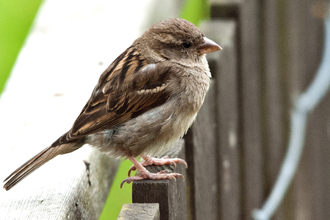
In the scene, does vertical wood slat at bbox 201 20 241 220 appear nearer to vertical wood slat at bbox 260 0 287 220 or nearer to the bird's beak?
the bird's beak

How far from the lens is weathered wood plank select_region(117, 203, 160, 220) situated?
3.74ft

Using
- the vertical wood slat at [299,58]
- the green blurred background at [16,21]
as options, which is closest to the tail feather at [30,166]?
the green blurred background at [16,21]

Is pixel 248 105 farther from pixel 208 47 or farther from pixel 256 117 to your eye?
pixel 208 47

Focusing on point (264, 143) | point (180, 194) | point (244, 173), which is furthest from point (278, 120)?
point (180, 194)

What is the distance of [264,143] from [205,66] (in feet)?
3.77

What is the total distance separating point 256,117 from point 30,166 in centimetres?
182

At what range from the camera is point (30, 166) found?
1397 millimetres

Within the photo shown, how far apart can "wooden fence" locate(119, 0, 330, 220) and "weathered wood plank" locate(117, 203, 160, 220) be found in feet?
1.99

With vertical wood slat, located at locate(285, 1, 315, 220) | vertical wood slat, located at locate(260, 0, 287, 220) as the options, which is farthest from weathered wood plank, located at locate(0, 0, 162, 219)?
vertical wood slat, located at locate(285, 1, 315, 220)

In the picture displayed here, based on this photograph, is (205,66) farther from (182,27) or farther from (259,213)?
(259,213)

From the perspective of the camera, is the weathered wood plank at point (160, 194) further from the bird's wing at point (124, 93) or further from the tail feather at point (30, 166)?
the bird's wing at point (124, 93)

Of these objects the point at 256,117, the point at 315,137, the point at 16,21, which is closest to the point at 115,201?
the point at 256,117

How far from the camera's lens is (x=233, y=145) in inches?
102

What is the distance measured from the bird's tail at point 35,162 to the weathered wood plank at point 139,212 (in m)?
0.36
